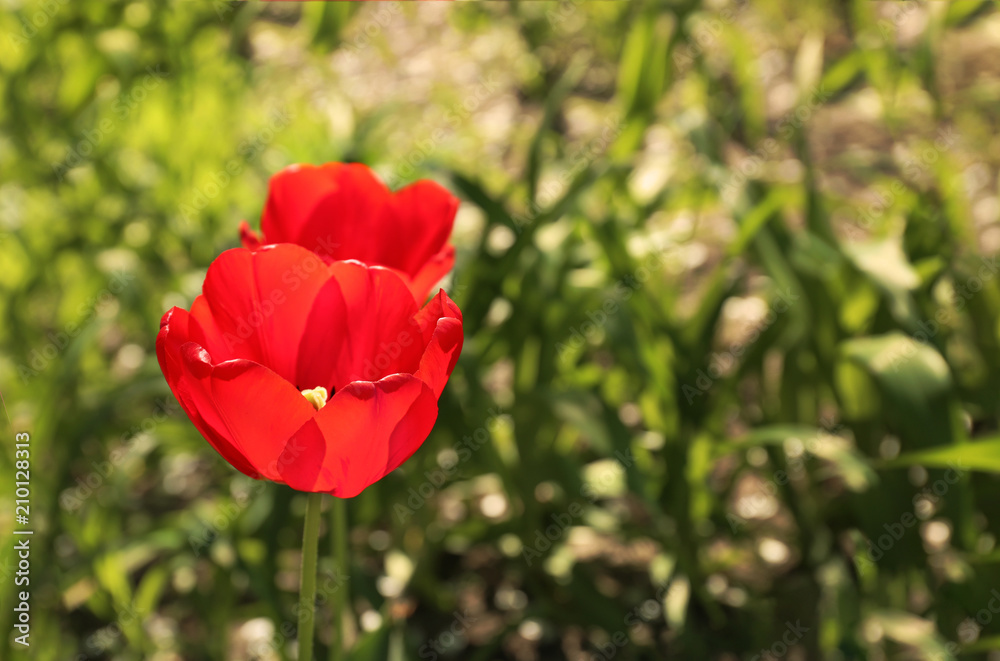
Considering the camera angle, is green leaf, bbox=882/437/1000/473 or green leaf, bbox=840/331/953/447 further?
green leaf, bbox=840/331/953/447

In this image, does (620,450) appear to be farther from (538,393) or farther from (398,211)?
(398,211)

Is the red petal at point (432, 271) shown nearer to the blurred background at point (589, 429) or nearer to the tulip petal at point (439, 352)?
the tulip petal at point (439, 352)

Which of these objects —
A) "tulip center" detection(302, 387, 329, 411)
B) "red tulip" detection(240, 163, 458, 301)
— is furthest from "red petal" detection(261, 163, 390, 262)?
"tulip center" detection(302, 387, 329, 411)

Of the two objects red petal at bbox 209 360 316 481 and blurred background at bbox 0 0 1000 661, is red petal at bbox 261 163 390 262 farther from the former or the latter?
blurred background at bbox 0 0 1000 661

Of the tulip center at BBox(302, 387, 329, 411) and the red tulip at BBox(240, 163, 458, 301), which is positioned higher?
the red tulip at BBox(240, 163, 458, 301)

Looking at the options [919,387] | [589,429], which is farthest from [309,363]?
[919,387]

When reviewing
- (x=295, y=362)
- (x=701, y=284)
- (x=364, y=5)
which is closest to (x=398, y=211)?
(x=295, y=362)
